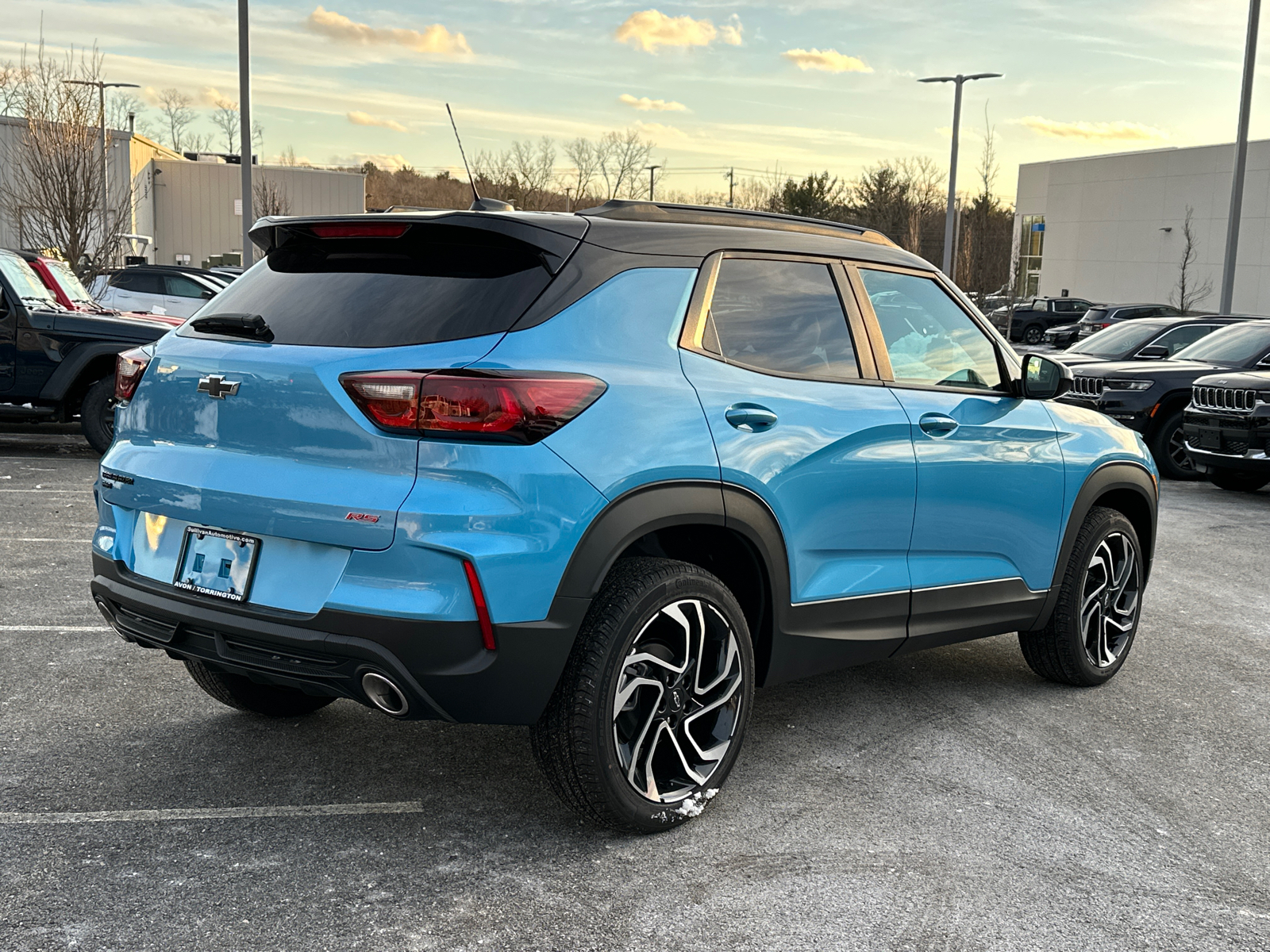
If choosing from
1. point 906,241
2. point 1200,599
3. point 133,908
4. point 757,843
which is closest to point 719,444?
point 757,843

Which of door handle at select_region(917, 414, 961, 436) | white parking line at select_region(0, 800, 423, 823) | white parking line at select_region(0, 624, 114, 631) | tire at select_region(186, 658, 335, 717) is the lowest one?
white parking line at select_region(0, 624, 114, 631)

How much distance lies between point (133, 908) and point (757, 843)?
1701mm

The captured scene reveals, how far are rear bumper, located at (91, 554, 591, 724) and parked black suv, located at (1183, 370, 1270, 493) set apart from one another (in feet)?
32.5

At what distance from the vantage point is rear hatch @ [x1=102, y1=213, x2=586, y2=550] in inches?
125

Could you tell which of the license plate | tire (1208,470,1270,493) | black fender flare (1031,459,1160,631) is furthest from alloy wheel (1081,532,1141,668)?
tire (1208,470,1270,493)

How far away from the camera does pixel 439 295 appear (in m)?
3.35

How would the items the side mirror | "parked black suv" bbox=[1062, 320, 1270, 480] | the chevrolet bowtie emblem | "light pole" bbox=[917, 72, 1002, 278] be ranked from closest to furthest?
1. the chevrolet bowtie emblem
2. the side mirror
3. "parked black suv" bbox=[1062, 320, 1270, 480]
4. "light pole" bbox=[917, 72, 1002, 278]

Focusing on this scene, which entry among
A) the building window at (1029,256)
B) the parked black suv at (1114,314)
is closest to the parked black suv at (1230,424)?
the parked black suv at (1114,314)

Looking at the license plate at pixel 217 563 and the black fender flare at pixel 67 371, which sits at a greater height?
the license plate at pixel 217 563

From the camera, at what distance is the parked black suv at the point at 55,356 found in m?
11.2

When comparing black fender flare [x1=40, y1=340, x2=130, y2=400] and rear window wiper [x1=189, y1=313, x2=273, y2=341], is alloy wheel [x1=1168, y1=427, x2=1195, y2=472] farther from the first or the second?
rear window wiper [x1=189, y1=313, x2=273, y2=341]

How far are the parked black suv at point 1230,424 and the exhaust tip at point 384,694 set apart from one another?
10210 millimetres

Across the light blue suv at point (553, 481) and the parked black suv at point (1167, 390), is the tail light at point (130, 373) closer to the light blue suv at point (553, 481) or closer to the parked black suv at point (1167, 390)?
the light blue suv at point (553, 481)

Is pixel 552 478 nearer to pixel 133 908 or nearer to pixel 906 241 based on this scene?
pixel 133 908
